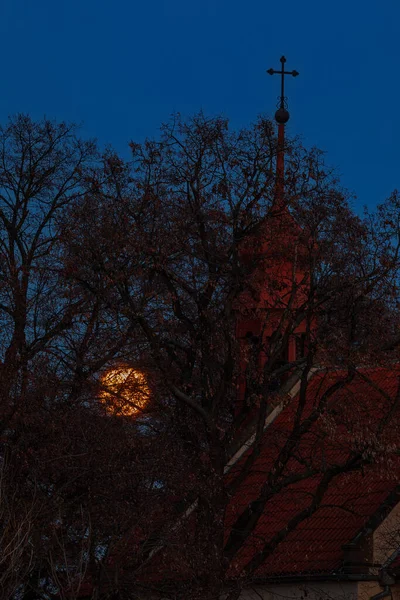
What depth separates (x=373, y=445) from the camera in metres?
21.3

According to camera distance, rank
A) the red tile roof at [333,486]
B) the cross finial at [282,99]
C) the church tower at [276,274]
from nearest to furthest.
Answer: the red tile roof at [333,486] → the church tower at [276,274] → the cross finial at [282,99]

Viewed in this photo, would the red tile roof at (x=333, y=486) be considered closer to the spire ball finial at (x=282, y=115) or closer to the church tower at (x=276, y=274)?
the church tower at (x=276, y=274)

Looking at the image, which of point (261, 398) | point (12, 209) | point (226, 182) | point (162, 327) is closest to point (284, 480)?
point (261, 398)

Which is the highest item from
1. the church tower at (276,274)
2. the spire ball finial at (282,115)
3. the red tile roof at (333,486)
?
the spire ball finial at (282,115)

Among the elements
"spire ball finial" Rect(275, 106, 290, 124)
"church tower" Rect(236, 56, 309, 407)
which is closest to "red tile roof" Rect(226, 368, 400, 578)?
"church tower" Rect(236, 56, 309, 407)

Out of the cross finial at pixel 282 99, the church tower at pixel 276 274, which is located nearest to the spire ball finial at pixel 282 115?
the cross finial at pixel 282 99

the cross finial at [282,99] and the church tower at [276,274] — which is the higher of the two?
the cross finial at [282,99]

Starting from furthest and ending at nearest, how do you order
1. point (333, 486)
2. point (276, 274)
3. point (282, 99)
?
point (282, 99), point (333, 486), point (276, 274)

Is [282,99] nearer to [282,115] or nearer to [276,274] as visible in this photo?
[282,115]

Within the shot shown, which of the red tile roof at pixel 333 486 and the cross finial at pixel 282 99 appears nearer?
the red tile roof at pixel 333 486

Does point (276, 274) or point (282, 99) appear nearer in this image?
point (276, 274)

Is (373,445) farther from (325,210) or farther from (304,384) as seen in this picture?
(325,210)

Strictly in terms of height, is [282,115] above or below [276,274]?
above

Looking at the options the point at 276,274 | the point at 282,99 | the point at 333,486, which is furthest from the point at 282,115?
the point at 333,486
